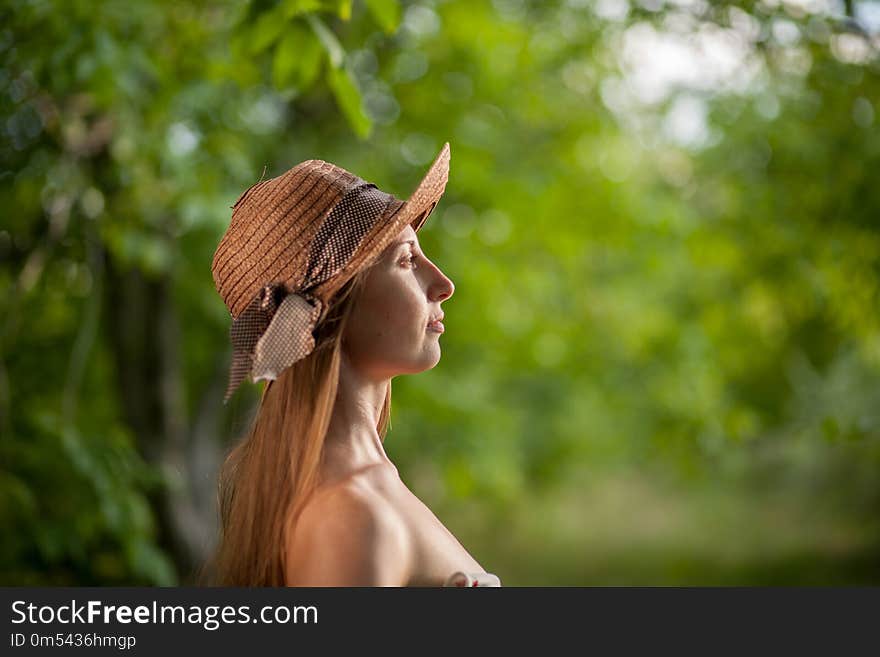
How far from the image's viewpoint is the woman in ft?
5.33

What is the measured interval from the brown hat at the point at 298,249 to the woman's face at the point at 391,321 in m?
0.04

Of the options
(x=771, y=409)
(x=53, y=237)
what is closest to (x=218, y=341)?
(x=53, y=237)

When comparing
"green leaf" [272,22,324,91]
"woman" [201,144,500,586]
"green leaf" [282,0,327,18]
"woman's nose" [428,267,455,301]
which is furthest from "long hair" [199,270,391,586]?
"green leaf" [272,22,324,91]

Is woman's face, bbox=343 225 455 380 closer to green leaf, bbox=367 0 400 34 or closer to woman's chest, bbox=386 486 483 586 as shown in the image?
woman's chest, bbox=386 486 483 586

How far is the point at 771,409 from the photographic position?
1542 centimetres

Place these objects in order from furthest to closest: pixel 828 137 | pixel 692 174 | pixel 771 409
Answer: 1. pixel 771 409
2. pixel 692 174
3. pixel 828 137

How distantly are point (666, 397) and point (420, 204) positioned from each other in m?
7.44

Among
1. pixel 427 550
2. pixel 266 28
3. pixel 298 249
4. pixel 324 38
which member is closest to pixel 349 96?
pixel 324 38

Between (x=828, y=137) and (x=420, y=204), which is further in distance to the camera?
(x=828, y=137)

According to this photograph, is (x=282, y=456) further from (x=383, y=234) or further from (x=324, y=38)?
(x=324, y=38)

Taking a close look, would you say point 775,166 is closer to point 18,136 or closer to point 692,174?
point 692,174

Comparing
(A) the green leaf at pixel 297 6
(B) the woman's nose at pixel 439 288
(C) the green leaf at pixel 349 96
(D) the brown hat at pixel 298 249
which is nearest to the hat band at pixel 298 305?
(D) the brown hat at pixel 298 249

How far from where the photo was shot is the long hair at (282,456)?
167 centimetres

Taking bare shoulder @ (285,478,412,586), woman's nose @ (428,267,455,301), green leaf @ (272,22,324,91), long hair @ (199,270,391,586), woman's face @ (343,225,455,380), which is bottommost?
bare shoulder @ (285,478,412,586)
